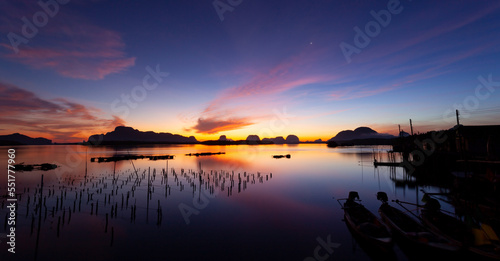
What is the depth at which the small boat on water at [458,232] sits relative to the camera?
413 inches

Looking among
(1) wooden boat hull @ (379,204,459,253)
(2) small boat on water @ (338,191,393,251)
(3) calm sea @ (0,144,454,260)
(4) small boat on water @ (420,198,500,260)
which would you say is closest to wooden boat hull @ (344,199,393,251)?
(2) small boat on water @ (338,191,393,251)

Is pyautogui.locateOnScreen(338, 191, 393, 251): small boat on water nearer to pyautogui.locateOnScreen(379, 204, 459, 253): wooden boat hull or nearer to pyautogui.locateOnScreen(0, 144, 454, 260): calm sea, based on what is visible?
pyautogui.locateOnScreen(379, 204, 459, 253): wooden boat hull

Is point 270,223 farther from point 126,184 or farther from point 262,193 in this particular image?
point 126,184

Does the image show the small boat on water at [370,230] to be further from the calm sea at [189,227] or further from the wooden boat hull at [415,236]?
the calm sea at [189,227]

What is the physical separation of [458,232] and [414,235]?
11.3 ft

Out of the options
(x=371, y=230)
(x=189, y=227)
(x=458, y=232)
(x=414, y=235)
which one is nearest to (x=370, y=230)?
(x=371, y=230)

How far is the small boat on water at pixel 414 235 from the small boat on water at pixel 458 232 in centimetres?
72

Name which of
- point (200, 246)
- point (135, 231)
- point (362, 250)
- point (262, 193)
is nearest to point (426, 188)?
point (262, 193)

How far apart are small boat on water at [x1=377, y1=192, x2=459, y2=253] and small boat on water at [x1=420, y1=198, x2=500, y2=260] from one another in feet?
2.38

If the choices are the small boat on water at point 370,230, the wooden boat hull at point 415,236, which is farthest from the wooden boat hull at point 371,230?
the wooden boat hull at point 415,236

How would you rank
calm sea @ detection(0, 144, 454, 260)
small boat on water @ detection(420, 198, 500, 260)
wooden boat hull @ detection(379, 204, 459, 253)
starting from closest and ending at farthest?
1. small boat on water @ detection(420, 198, 500, 260)
2. wooden boat hull @ detection(379, 204, 459, 253)
3. calm sea @ detection(0, 144, 454, 260)

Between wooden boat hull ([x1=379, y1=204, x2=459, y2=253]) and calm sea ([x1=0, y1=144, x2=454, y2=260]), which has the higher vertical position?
wooden boat hull ([x1=379, y1=204, x2=459, y2=253])

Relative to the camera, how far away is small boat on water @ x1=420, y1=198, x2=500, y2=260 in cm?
1048

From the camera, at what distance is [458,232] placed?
13555 mm
